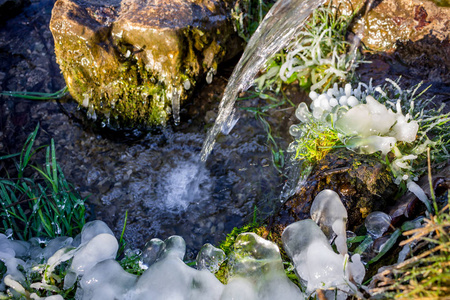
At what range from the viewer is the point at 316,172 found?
7.36 feet

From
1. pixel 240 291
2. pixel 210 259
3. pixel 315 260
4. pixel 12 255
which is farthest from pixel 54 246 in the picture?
pixel 315 260

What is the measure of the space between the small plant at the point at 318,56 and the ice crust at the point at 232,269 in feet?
5.63

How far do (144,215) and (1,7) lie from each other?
3219 millimetres

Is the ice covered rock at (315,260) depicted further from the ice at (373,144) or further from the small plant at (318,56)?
the small plant at (318,56)

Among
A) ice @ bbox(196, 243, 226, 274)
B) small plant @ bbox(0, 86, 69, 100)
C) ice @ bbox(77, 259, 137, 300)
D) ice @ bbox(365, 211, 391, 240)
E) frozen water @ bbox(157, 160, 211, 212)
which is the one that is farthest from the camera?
small plant @ bbox(0, 86, 69, 100)

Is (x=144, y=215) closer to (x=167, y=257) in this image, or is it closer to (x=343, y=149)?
(x=167, y=257)

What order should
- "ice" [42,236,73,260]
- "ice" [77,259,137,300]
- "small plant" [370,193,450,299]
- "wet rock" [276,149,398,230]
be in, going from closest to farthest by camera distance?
1. "small plant" [370,193,450,299]
2. "ice" [77,259,137,300]
3. "wet rock" [276,149,398,230]
4. "ice" [42,236,73,260]

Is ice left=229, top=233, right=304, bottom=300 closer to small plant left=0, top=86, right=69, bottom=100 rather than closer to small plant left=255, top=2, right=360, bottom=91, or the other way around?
small plant left=255, top=2, right=360, bottom=91

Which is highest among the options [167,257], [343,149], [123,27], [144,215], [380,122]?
[123,27]

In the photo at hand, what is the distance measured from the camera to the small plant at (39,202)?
2.69 m

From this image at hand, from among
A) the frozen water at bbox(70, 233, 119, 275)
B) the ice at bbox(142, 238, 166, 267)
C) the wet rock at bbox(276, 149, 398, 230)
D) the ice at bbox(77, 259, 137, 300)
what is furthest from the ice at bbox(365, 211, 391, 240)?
the frozen water at bbox(70, 233, 119, 275)

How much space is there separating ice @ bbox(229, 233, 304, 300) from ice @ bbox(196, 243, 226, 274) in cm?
13

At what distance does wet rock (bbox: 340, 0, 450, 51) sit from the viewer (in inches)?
127

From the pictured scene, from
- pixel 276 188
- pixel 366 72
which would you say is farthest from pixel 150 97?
pixel 366 72
